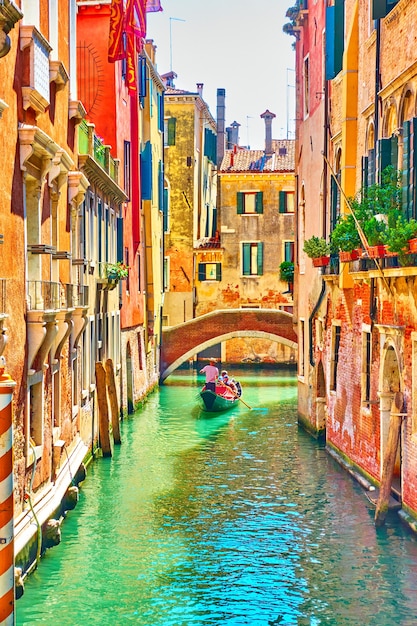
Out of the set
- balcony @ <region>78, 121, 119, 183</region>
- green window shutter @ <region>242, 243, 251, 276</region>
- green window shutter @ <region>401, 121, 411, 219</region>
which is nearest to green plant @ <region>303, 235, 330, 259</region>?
balcony @ <region>78, 121, 119, 183</region>

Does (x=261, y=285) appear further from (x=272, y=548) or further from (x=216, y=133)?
(x=272, y=548)

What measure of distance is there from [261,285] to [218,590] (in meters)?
25.9

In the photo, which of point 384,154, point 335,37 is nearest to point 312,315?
point 335,37

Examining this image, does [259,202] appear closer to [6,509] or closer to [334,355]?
[334,355]

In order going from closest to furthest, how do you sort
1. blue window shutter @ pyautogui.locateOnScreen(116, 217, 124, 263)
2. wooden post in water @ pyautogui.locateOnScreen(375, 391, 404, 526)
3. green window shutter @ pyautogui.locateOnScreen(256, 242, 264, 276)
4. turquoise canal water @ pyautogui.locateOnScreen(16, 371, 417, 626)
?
turquoise canal water @ pyautogui.locateOnScreen(16, 371, 417, 626), wooden post in water @ pyautogui.locateOnScreen(375, 391, 404, 526), blue window shutter @ pyautogui.locateOnScreen(116, 217, 124, 263), green window shutter @ pyautogui.locateOnScreen(256, 242, 264, 276)

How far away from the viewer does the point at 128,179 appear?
22797 millimetres

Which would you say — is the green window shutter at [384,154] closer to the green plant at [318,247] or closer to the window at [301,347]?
the green plant at [318,247]

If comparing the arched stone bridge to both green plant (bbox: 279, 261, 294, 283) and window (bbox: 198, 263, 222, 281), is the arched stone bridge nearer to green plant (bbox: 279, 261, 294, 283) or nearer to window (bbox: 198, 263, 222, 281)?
green plant (bbox: 279, 261, 294, 283)

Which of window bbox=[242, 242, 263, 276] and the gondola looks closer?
the gondola

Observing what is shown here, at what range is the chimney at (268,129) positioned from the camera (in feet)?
127

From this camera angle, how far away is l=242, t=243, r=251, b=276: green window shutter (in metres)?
35.0

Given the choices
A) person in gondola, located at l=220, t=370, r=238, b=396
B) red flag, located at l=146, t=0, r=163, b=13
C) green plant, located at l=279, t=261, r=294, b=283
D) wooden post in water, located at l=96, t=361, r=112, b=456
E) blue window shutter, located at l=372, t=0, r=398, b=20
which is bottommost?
person in gondola, located at l=220, t=370, r=238, b=396

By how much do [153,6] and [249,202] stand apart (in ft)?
42.3

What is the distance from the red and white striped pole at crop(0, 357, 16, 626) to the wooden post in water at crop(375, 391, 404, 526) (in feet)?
18.1
